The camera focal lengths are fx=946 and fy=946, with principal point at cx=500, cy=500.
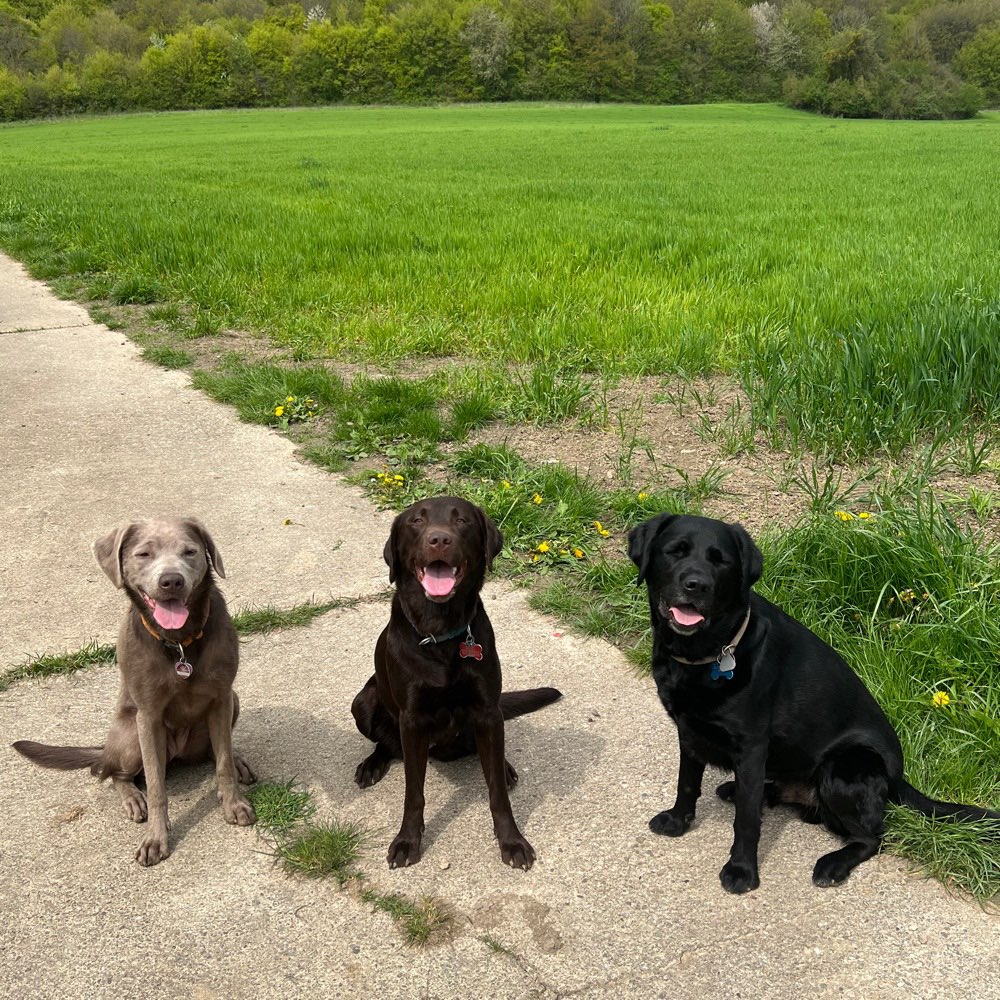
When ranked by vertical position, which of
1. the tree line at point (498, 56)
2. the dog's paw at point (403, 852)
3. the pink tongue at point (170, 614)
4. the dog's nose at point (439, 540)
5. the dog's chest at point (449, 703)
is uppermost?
the tree line at point (498, 56)

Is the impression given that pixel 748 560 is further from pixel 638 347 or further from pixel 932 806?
pixel 638 347

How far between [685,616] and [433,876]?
1.03 meters

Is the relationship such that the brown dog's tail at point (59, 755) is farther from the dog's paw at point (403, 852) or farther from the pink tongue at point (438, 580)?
the pink tongue at point (438, 580)

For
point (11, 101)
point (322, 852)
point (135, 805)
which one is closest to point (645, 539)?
point (322, 852)

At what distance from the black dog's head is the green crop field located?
292 cm

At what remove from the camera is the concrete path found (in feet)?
7.62

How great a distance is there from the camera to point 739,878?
102 inches

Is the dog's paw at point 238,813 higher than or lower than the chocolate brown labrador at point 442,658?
lower

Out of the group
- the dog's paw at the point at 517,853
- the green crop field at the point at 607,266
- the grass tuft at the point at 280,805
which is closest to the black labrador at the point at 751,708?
the dog's paw at the point at 517,853

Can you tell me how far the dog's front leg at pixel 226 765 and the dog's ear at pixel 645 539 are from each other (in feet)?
4.30

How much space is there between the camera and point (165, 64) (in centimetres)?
9281

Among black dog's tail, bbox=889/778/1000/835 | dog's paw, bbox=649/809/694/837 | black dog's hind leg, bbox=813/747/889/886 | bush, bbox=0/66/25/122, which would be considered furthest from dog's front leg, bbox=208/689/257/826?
bush, bbox=0/66/25/122

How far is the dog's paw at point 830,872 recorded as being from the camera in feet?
8.51

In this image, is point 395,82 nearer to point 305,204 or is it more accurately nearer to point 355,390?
point 305,204
